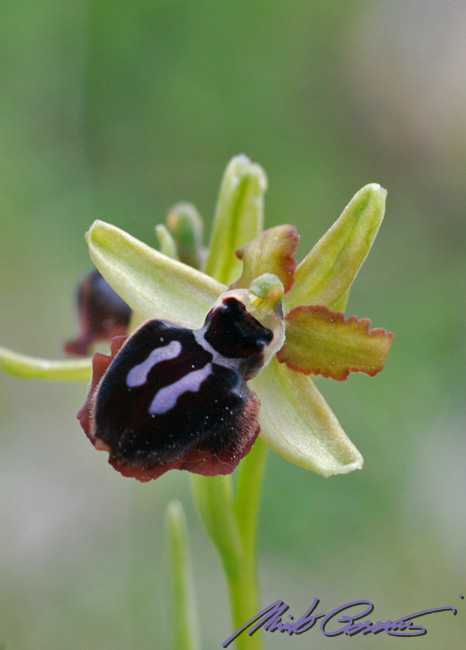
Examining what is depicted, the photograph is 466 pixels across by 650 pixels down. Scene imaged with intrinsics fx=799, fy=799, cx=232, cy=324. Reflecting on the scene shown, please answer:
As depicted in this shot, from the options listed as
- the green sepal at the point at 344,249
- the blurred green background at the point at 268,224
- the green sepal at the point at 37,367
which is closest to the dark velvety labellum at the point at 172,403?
the green sepal at the point at 344,249

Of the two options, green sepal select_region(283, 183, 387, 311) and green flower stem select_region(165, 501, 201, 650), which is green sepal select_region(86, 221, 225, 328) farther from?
green flower stem select_region(165, 501, 201, 650)

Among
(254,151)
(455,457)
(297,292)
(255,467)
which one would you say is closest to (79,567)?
(455,457)

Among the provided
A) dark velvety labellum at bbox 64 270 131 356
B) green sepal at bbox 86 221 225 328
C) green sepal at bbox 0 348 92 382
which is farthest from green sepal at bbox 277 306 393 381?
dark velvety labellum at bbox 64 270 131 356

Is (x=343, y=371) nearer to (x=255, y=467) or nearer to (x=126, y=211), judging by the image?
(x=255, y=467)

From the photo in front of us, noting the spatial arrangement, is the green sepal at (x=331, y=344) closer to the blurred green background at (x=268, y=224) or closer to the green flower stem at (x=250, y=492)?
the green flower stem at (x=250, y=492)

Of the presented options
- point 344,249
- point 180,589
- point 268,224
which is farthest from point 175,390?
point 268,224
